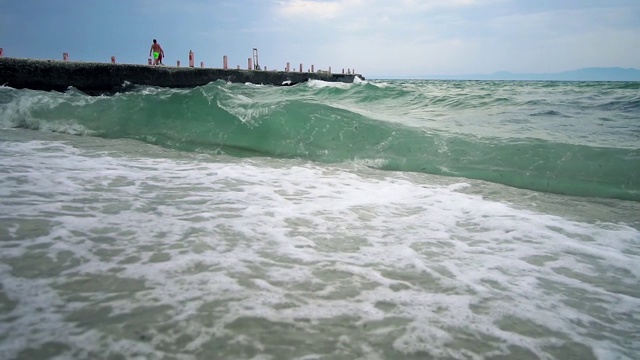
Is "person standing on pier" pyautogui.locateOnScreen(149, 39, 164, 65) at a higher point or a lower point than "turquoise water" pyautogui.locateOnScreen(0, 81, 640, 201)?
higher

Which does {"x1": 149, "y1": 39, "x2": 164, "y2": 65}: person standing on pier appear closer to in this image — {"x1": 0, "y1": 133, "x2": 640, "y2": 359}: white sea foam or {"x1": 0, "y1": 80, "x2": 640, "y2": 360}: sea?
{"x1": 0, "y1": 80, "x2": 640, "y2": 360}: sea

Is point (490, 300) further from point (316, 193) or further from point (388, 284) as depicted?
point (316, 193)

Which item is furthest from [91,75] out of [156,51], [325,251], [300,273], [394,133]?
[300,273]

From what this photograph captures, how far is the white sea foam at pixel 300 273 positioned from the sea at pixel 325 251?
1 cm

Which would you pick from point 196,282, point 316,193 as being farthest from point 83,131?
point 196,282

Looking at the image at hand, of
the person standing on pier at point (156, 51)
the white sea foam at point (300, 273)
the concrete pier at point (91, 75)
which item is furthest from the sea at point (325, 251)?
the person standing on pier at point (156, 51)

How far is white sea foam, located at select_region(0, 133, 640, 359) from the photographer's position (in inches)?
51.0

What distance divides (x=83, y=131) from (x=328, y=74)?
26.6 m

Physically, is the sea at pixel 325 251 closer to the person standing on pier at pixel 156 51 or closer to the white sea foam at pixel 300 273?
the white sea foam at pixel 300 273

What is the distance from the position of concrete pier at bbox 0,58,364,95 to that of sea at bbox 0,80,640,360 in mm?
7614

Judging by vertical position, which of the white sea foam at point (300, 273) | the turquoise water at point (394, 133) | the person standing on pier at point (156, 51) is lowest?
the white sea foam at point (300, 273)

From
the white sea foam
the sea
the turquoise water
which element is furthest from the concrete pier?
the white sea foam

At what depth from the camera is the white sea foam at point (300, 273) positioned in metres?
1.29

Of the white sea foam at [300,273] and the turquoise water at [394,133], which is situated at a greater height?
the turquoise water at [394,133]
